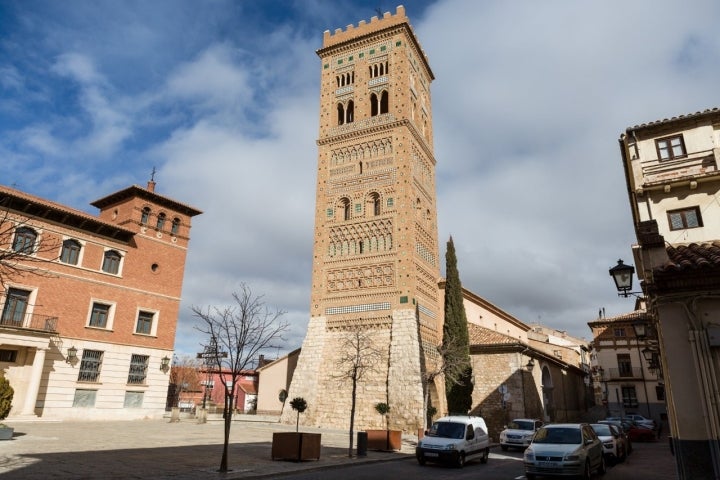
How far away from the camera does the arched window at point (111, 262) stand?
1153 inches

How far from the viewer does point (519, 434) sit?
2275 centimetres

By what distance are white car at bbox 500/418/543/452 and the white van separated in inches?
214

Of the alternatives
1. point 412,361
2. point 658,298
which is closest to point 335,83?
point 412,361

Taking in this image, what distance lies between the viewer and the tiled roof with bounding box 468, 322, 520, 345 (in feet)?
104

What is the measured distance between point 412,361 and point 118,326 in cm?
1801

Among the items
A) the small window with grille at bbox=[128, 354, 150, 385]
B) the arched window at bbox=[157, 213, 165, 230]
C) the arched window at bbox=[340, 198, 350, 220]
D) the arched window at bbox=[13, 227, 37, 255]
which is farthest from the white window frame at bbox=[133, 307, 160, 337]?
the arched window at bbox=[340, 198, 350, 220]

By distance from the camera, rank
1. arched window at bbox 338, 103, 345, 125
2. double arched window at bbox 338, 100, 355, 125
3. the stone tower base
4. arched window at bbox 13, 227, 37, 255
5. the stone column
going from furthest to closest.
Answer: arched window at bbox 338, 103, 345, 125 → double arched window at bbox 338, 100, 355, 125 → the stone tower base → arched window at bbox 13, 227, 37, 255 → the stone column

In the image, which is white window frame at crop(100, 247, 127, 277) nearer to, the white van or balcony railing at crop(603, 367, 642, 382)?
the white van

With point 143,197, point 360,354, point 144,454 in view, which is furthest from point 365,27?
point 144,454

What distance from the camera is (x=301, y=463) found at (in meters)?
14.5

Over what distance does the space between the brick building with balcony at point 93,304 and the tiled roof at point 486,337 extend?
2107 centimetres

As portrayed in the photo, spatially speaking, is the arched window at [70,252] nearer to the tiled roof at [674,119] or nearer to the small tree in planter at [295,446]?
the small tree in planter at [295,446]

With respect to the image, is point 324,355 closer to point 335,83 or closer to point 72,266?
point 72,266

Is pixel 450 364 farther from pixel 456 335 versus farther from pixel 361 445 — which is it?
pixel 361 445
